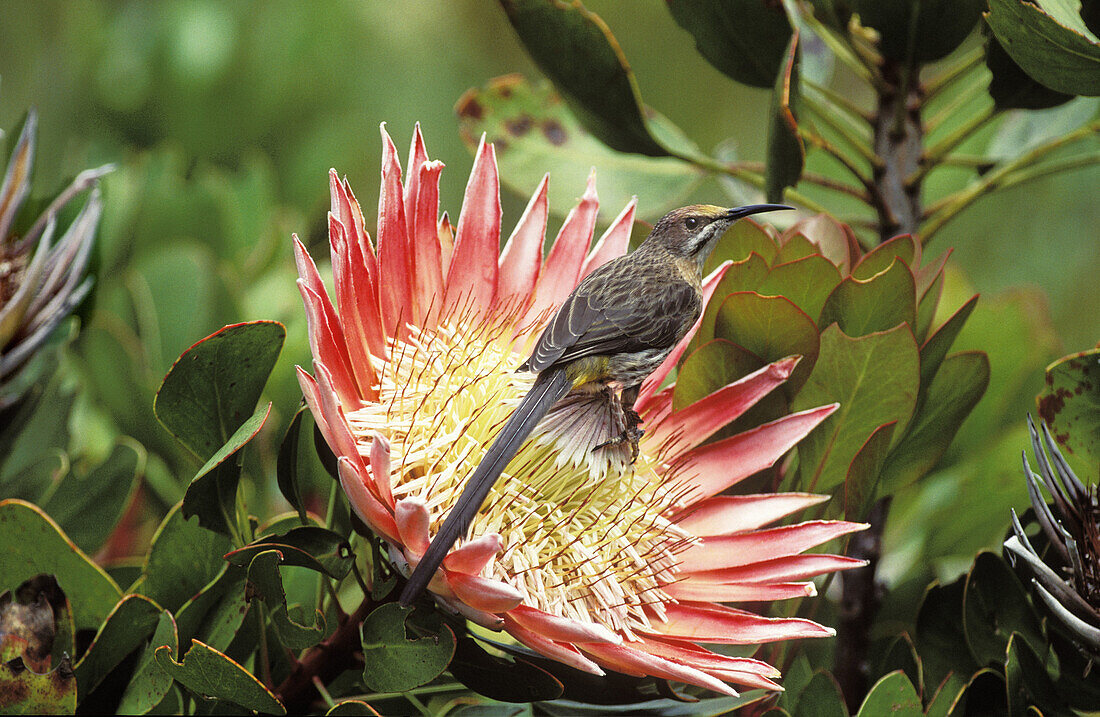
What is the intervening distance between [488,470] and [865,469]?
0.74 ft

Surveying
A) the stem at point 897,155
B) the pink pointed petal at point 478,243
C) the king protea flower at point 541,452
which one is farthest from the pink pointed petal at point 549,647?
the stem at point 897,155

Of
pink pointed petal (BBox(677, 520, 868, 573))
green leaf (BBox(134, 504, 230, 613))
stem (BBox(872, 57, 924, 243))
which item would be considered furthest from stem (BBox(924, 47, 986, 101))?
green leaf (BBox(134, 504, 230, 613))

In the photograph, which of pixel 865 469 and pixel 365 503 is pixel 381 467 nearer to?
pixel 365 503

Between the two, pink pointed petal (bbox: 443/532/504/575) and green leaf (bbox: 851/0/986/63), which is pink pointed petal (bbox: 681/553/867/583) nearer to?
pink pointed petal (bbox: 443/532/504/575)

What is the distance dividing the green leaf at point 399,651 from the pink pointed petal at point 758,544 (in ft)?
0.50

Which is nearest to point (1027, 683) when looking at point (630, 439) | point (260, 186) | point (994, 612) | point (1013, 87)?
point (994, 612)

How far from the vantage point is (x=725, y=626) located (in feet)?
1.61

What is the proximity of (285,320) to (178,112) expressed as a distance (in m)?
0.52

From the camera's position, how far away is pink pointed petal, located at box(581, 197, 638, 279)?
580mm

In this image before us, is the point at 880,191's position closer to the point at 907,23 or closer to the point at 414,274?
the point at 907,23

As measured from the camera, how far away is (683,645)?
18.9 inches

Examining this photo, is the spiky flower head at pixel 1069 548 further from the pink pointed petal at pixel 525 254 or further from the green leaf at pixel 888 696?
the pink pointed petal at pixel 525 254

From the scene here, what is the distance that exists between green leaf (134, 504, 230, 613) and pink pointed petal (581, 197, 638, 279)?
271 millimetres

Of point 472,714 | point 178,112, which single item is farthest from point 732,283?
point 178,112
